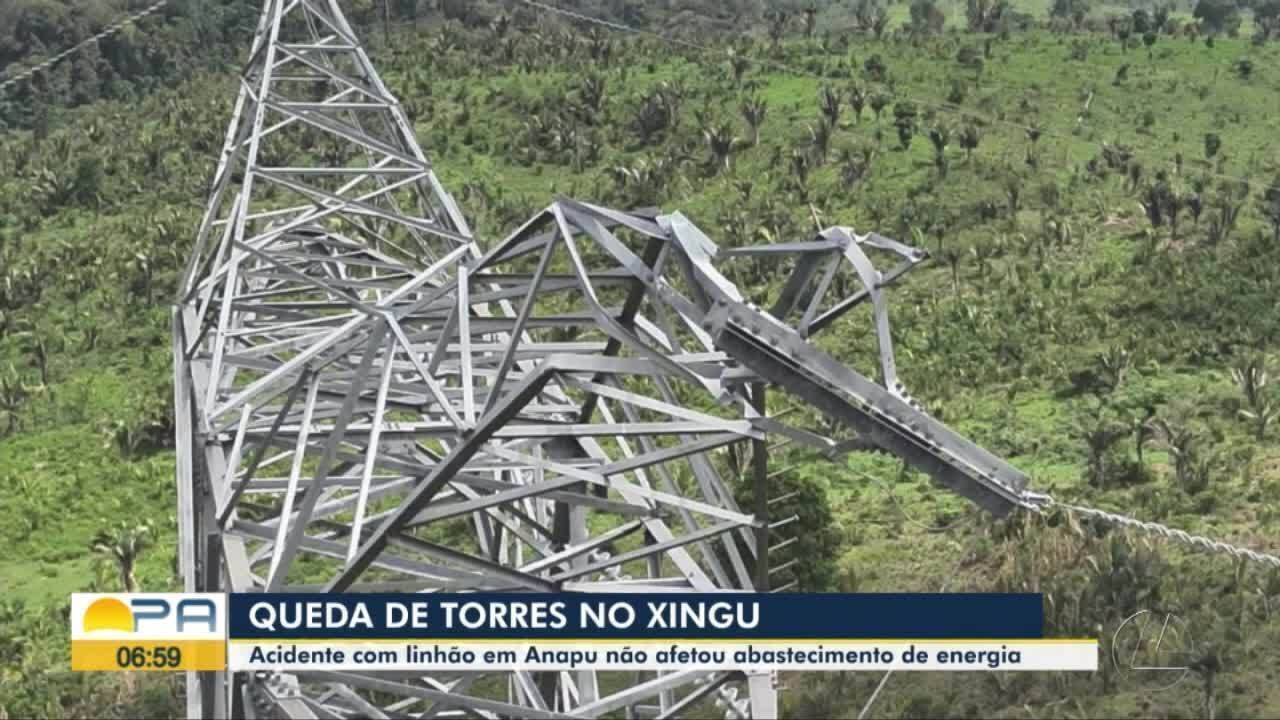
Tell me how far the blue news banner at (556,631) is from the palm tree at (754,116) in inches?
1574

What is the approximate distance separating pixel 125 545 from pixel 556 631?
48.9 feet

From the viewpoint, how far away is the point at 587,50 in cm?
6994

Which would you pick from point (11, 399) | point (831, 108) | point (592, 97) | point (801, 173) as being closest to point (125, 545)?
point (11, 399)

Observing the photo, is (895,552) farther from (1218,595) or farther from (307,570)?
(307,570)

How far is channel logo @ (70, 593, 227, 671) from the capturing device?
1357cm

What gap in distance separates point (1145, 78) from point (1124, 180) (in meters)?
15.0

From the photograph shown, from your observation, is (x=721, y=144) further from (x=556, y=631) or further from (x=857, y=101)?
(x=556, y=631)

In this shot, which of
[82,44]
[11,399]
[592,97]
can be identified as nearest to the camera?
[82,44]

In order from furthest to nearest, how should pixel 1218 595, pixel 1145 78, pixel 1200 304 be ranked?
1. pixel 1145 78
2. pixel 1200 304
3. pixel 1218 595

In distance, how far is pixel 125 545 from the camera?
25.7 metres

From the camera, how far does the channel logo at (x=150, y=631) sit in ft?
44.5

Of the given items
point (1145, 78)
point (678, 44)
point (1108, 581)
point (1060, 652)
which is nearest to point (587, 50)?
point (678, 44)

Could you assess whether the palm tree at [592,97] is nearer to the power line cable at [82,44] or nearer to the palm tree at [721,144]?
the palm tree at [721,144]

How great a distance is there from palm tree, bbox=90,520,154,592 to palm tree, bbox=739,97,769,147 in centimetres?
2702
